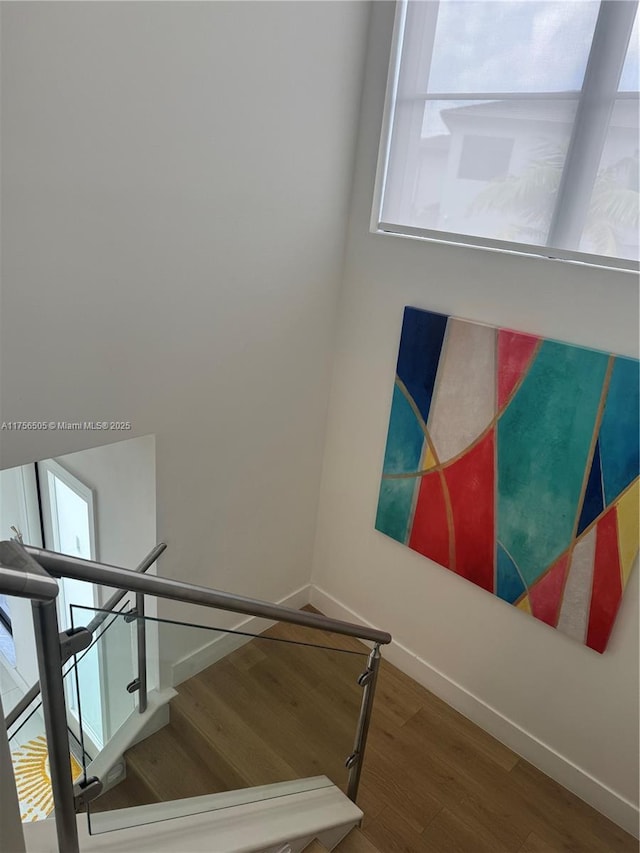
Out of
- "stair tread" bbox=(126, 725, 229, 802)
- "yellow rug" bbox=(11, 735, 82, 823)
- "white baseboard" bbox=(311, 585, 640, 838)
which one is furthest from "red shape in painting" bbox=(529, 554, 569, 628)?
"yellow rug" bbox=(11, 735, 82, 823)

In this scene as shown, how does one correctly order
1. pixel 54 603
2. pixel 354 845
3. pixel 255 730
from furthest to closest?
1. pixel 354 845
2. pixel 255 730
3. pixel 54 603

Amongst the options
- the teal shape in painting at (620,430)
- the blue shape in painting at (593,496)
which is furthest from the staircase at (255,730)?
the teal shape in painting at (620,430)

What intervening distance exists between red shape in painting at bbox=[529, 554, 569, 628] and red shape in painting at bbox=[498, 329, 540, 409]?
2.50 feet

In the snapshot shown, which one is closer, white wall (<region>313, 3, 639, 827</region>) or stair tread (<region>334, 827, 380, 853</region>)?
stair tread (<region>334, 827, 380, 853</region>)

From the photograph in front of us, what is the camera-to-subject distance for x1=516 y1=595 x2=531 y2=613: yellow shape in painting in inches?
111

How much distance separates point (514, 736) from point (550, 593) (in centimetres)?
89

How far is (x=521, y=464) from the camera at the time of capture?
2.68 meters

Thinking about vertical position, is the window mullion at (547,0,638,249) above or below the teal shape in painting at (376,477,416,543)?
above

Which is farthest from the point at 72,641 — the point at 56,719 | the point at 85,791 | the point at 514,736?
the point at 514,736

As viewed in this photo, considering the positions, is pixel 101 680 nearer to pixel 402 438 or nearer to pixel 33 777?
pixel 402 438

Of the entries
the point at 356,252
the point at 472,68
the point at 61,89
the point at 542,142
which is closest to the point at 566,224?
the point at 542,142

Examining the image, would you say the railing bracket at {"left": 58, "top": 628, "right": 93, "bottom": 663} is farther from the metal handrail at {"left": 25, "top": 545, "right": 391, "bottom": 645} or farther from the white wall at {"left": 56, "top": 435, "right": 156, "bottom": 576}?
the white wall at {"left": 56, "top": 435, "right": 156, "bottom": 576}

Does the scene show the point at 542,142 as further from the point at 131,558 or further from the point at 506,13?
the point at 131,558

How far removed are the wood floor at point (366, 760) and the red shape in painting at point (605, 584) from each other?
0.90m
